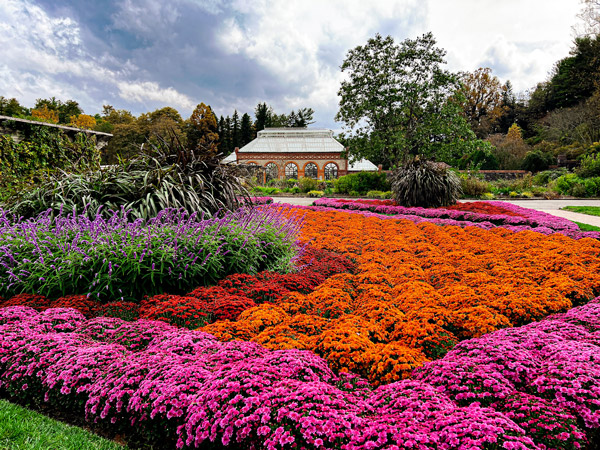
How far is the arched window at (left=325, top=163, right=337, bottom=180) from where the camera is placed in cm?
3707

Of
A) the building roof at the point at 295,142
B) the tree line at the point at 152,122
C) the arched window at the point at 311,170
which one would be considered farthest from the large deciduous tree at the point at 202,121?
the arched window at the point at 311,170

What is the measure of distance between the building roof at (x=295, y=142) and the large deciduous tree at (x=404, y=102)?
48.1ft

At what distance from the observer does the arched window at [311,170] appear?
37.2m

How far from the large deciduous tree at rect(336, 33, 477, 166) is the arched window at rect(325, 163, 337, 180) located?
14.6m

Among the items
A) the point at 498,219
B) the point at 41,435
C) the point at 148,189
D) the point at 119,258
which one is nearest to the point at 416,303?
the point at 41,435

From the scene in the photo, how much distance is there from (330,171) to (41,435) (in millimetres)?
36545

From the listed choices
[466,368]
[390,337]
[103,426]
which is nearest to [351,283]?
[390,337]

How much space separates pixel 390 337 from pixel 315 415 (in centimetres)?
121

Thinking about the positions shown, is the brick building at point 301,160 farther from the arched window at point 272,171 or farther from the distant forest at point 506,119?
the distant forest at point 506,119

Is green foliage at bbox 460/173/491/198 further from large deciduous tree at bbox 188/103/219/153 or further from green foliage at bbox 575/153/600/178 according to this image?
large deciduous tree at bbox 188/103/219/153

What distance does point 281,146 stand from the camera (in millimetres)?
39406

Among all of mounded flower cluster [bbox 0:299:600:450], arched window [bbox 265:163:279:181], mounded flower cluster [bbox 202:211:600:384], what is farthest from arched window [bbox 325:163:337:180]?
mounded flower cluster [bbox 0:299:600:450]

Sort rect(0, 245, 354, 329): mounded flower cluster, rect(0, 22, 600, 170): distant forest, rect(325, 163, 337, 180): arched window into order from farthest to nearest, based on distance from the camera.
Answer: rect(325, 163, 337, 180): arched window < rect(0, 22, 600, 170): distant forest < rect(0, 245, 354, 329): mounded flower cluster

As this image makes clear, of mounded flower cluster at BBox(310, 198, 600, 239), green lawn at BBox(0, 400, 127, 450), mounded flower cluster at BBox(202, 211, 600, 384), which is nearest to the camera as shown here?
green lawn at BBox(0, 400, 127, 450)
